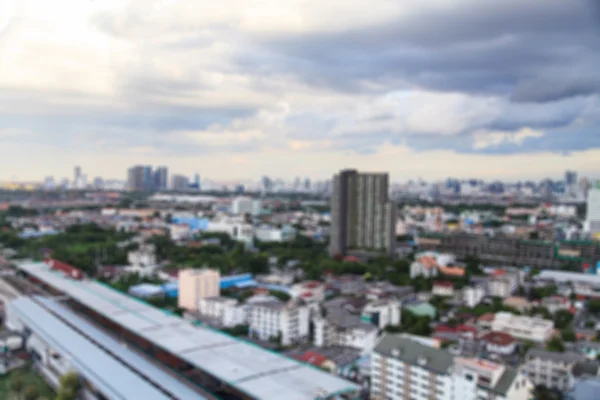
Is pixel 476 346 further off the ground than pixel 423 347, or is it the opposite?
pixel 423 347

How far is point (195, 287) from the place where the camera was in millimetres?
7312

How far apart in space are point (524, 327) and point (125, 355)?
→ 4.58 metres

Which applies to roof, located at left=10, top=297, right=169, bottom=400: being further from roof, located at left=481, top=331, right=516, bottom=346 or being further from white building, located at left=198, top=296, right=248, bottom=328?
roof, located at left=481, top=331, right=516, bottom=346

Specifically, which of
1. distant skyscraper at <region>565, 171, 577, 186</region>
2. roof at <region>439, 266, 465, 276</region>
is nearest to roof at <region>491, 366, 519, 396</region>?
roof at <region>439, 266, 465, 276</region>

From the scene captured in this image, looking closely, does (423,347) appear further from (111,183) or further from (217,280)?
(111,183)

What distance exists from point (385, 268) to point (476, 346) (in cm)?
477

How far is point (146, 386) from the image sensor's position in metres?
4.09

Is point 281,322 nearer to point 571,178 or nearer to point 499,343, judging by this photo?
point 499,343

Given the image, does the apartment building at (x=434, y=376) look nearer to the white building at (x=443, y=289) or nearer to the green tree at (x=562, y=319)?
the green tree at (x=562, y=319)

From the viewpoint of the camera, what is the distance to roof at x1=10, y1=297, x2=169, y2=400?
4.01 metres

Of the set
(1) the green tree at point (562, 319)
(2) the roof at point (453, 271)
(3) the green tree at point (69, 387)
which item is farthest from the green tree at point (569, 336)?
(3) the green tree at point (69, 387)

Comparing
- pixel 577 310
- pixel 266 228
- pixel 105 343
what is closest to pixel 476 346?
pixel 577 310

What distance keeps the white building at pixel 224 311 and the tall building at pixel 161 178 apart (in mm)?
38266

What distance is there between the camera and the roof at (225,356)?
3828mm
